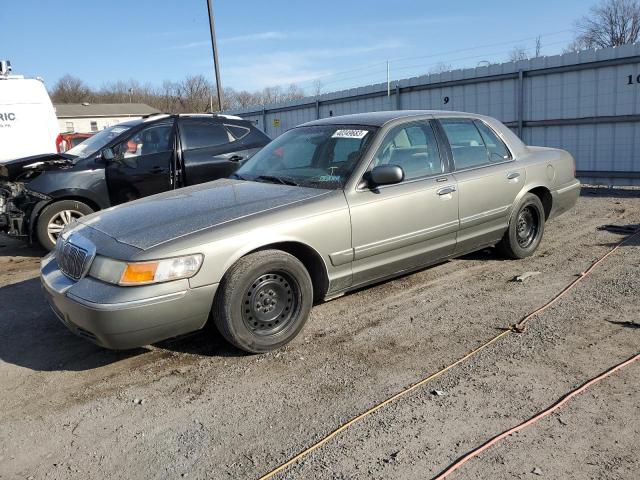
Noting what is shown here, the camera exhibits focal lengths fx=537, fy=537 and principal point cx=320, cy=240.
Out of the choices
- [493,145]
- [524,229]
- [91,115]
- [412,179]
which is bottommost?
[524,229]

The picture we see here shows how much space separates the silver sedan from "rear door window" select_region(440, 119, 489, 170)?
0.01 meters

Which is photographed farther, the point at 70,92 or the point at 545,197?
the point at 70,92

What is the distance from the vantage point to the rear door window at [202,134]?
295 inches

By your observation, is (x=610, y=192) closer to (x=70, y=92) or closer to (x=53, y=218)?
(x=53, y=218)

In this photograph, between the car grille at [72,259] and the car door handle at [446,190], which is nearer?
the car grille at [72,259]

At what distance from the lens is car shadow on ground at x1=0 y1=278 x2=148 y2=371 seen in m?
3.82

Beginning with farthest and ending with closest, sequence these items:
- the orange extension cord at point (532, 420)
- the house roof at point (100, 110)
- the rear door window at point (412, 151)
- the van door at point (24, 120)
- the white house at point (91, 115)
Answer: the house roof at point (100, 110) < the white house at point (91, 115) < the van door at point (24, 120) < the rear door window at point (412, 151) < the orange extension cord at point (532, 420)

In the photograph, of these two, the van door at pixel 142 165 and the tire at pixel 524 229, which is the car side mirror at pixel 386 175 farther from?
the van door at pixel 142 165

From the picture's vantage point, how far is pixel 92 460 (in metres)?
2.69

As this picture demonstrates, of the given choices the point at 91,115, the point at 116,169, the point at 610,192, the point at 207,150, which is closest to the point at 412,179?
the point at 207,150

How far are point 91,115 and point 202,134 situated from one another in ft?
190

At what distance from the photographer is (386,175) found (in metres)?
4.16

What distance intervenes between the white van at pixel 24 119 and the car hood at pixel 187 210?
22.2 feet

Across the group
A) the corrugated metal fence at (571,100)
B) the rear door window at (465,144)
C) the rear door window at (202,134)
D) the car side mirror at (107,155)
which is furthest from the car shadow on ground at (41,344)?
the corrugated metal fence at (571,100)
